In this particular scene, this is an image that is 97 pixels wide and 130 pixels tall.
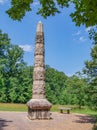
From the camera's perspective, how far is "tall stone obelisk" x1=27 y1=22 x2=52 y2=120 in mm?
19141

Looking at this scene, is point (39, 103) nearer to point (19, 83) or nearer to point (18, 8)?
point (18, 8)

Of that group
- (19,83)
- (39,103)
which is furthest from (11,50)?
(39,103)

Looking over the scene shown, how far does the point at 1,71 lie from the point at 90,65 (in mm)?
26664

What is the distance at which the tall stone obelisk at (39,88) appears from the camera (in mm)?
19141

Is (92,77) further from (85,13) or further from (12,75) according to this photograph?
(12,75)

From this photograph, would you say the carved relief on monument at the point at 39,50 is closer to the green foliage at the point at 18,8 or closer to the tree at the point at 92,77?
the tree at the point at 92,77

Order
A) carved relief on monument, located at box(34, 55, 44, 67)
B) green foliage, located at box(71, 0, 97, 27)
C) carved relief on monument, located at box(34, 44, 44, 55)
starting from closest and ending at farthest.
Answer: green foliage, located at box(71, 0, 97, 27) < carved relief on monument, located at box(34, 55, 44, 67) < carved relief on monument, located at box(34, 44, 44, 55)

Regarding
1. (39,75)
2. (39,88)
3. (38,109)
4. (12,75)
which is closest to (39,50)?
(39,75)

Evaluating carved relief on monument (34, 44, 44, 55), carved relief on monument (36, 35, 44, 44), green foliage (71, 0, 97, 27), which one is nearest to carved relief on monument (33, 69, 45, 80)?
carved relief on monument (34, 44, 44, 55)

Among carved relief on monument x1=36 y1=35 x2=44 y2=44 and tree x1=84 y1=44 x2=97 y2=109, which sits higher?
carved relief on monument x1=36 y1=35 x2=44 y2=44

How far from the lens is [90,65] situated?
24156mm

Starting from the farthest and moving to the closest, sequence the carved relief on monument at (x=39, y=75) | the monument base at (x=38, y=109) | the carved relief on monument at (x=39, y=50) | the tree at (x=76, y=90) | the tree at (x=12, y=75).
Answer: the tree at (x=12, y=75) < the tree at (x=76, y=90) < the carved relief on monument at (x=39, y=50) < the carved relief on monument at (x=39, y=75) < the monument base at (x=38, y=109)

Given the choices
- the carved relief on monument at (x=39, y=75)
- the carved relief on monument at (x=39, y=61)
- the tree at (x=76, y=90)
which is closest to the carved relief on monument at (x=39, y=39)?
the carved relief on monument at (x=39, y=61)

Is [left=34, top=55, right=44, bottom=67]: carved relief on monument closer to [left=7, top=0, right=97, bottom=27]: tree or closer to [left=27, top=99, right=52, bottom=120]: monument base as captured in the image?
[left=27, top=99, right=52, bottom=120]: monument base
